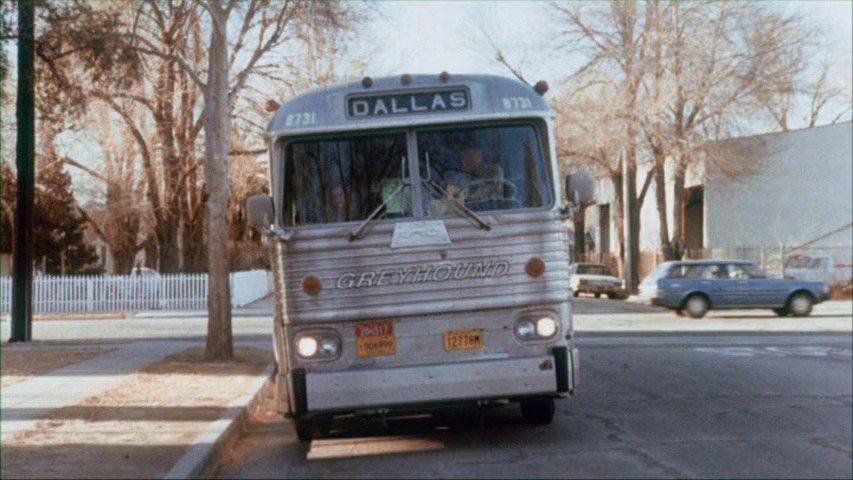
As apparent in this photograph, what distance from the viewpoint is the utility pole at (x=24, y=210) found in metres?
19.8

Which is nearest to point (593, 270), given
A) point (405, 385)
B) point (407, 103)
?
point (407, 103)

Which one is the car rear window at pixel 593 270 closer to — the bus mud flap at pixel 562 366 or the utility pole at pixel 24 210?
the utility pole at pixel 24 210

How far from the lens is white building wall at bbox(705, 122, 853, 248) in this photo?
151 ft

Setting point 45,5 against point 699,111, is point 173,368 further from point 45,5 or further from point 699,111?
point 699,111

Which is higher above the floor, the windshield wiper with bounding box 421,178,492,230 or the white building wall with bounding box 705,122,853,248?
the white building wall with bounding box 705,122,853,248

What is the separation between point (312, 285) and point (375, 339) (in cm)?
67

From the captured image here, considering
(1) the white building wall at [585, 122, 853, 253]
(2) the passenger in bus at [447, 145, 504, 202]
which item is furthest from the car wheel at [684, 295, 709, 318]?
(2) the passenger in bus at [447, 145, 504, 202]

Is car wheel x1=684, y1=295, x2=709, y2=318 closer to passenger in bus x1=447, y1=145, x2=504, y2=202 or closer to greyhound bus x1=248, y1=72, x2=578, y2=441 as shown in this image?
greyhound bus x1=248, y1=72, x2=578, y2=441

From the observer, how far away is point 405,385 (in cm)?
909

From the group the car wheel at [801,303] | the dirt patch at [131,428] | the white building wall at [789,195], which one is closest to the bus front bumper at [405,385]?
the dirt patch at [131,428]

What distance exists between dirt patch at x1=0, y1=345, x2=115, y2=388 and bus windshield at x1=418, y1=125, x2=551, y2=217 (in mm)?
7413

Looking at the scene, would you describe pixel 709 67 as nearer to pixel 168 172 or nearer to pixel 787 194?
pixel 787 194

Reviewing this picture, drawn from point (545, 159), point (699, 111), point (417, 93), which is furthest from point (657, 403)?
point (699, 111)

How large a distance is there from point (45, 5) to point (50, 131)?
8.21 meters
